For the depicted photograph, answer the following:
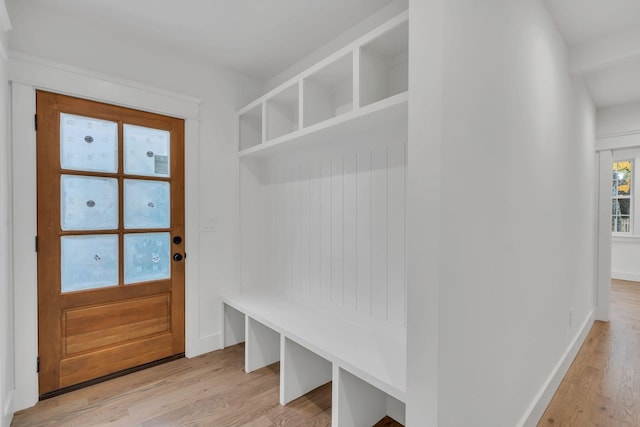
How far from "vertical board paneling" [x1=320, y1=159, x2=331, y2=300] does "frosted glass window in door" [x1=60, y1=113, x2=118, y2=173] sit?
1553 millimetres

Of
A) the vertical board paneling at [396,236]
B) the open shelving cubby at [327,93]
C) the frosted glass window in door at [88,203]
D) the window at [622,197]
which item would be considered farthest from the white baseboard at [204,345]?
the window at [622,197]

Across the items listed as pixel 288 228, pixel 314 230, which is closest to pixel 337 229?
pixel 314 230

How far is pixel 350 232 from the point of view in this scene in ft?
7.18

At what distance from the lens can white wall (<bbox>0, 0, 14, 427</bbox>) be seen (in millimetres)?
1619

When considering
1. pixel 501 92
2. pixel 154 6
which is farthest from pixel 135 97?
pixel 501 92

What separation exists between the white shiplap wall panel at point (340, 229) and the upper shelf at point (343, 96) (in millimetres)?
238

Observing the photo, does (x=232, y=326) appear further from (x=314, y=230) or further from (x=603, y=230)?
(x=603, y=230)

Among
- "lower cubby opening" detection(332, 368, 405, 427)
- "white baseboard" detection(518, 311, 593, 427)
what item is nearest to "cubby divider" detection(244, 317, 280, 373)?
"lower cubby opening" detection(332, 368, 405, 427)

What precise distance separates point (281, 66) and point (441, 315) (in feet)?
8.11

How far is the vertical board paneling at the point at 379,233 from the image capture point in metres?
1.96

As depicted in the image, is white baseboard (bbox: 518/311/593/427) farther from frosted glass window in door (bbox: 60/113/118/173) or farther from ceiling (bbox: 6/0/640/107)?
frosted glass window in door (bbox: 60/113/118/173)

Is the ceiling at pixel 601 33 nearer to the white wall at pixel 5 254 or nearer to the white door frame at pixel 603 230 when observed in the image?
the white door frame at pixel 603 230

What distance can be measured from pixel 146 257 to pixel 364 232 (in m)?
1.73

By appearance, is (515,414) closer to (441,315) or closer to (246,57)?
(441,315)
